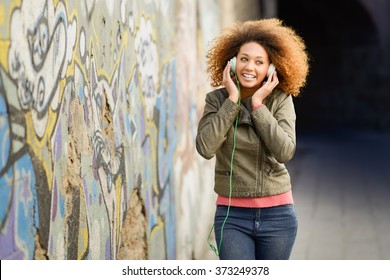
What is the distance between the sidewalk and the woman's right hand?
3522mm

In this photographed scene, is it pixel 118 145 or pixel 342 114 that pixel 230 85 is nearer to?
pixel 118 145

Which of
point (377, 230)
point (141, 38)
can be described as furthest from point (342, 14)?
point (141, 38)

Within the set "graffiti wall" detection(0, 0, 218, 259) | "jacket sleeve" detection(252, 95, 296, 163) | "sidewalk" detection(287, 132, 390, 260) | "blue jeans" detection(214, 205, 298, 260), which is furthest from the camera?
"sidewalk" detection(287, 132, 390, 260)

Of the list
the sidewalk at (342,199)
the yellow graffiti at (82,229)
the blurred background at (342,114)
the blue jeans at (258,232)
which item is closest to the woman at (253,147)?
the blue jeans at (258,232)

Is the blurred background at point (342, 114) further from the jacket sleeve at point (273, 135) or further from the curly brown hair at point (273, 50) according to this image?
the jacket sleeve at point (273, 135)

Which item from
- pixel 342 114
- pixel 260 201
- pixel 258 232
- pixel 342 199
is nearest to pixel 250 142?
pixel 260 201

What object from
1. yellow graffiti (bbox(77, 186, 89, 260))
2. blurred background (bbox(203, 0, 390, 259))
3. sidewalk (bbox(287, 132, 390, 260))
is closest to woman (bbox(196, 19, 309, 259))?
yellow graffiti (bbox(77, 186, 89, 260))

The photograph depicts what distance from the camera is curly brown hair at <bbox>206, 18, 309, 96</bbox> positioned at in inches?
132

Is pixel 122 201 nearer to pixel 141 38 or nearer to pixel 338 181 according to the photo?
pixel 141 38

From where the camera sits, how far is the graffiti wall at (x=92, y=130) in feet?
8.26

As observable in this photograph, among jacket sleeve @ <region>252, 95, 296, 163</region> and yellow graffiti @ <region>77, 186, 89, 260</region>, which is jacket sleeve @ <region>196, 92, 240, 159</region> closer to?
jacket sleeve @ <region>252, 95, 296, 163</region>

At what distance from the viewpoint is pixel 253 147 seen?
10.7 ft

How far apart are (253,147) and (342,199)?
6377 millimetres

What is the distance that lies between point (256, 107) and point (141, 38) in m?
1.51
